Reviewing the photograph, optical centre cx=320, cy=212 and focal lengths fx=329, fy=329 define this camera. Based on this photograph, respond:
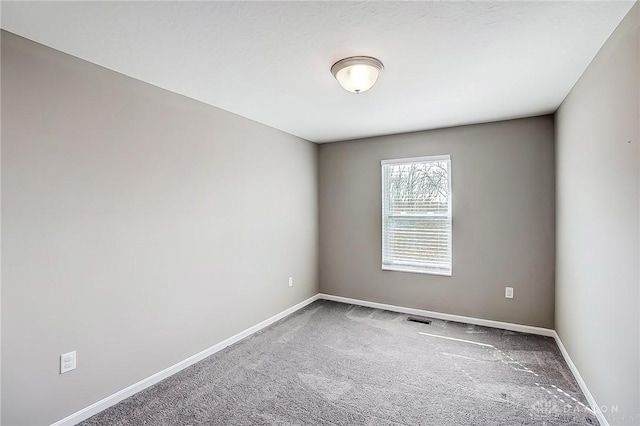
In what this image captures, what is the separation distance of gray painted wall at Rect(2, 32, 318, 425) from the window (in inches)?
72.3

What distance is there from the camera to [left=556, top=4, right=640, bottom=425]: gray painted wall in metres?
1.67

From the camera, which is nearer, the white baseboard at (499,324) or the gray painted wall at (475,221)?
the white baseboard at (499,324)

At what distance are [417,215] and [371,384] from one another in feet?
7.59

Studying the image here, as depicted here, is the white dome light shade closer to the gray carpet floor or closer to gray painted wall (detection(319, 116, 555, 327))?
gray painted wall (detection(319, 116, 555, 327))

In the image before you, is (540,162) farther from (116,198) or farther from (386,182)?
(116,198)

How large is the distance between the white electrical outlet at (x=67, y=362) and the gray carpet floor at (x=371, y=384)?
1.25 feet

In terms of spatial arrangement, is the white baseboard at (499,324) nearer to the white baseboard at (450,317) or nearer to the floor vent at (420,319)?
the white baseboard at (450,317)

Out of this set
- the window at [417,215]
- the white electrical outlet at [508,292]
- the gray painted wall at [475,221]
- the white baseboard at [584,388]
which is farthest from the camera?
the window at [417,215]

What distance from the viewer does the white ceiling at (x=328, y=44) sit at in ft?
5.49

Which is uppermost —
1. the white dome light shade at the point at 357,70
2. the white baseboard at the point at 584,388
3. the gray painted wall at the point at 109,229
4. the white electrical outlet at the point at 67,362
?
the white dome light shade at the point at 357,70

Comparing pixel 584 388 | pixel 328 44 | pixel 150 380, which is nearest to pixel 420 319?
pixel 584 388

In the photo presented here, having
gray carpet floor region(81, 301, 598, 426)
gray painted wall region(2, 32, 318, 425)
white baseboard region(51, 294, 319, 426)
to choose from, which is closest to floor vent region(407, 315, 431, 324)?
gray carpet floor region(81, 301, 598, 426)

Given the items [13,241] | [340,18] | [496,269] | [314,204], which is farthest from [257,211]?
[496,269]

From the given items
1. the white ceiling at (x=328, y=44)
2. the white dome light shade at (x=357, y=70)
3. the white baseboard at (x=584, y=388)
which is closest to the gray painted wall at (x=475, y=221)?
the white baseboard at (x=584, y=388)
